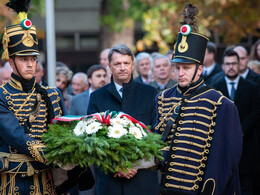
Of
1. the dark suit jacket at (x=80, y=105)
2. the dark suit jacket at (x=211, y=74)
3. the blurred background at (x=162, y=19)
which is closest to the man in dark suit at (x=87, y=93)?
the dark suit jacket at (x=80, y=105)

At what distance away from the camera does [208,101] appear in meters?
6.25

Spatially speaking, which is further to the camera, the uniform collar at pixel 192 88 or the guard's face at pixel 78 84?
the guard's face at pixel 78 84

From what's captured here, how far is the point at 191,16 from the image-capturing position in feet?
21.6

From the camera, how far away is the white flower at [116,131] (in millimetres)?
5979

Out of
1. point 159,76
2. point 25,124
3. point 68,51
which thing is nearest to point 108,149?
point 25,124

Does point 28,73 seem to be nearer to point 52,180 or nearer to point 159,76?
point 52,180

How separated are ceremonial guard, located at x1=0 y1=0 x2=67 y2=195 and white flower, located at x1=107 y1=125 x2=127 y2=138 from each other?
74 cm

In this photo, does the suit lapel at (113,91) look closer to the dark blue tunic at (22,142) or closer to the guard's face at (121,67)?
the guard's face at (121,67)

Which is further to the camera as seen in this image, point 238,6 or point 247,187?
point 238,6

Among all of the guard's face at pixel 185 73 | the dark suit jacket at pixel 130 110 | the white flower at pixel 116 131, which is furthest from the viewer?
the dark suit jacket at pixel 130 110

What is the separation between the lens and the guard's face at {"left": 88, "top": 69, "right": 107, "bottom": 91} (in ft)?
31.8

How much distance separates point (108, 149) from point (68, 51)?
2006 cm

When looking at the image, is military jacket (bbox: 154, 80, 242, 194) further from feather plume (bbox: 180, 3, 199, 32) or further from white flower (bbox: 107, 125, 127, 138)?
feather plume (bbox: 180, 3, 199, 32)

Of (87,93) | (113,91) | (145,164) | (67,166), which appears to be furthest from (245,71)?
(67,166)
